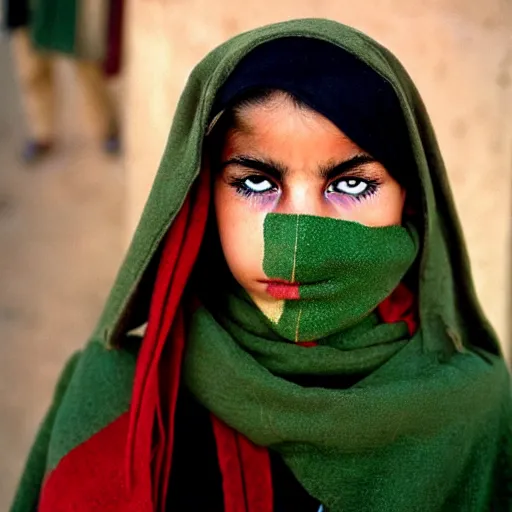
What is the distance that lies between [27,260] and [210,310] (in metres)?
2.28

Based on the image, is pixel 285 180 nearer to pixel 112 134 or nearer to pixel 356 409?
pixel 356 409

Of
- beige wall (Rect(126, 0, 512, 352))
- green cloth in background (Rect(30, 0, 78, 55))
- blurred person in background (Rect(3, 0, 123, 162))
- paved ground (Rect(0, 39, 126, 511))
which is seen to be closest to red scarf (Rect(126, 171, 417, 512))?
beige wall (Rect(126, 0, 512, 352))

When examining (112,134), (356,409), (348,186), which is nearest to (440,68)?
(348,186)

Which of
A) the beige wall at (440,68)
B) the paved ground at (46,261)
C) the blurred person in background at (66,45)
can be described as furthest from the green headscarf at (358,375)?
the blurred person in background at (66,45)

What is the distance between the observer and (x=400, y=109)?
96cm

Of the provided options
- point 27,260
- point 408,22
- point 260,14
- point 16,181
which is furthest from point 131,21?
point 16,181

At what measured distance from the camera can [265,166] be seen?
95 centimetres

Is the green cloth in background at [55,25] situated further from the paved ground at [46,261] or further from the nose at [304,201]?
the nose at [304,201]

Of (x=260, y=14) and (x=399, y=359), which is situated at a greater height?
(x=260, y=14)

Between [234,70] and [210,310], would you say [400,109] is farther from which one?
[210,310]

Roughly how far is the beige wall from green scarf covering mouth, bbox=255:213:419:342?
28.3 inches

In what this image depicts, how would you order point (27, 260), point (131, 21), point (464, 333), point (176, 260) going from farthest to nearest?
point (27, 260), point (131, 21), point (464, 333), point (176, 260)

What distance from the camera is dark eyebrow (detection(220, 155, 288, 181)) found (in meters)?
0.95

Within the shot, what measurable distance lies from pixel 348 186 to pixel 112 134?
3282 mm
